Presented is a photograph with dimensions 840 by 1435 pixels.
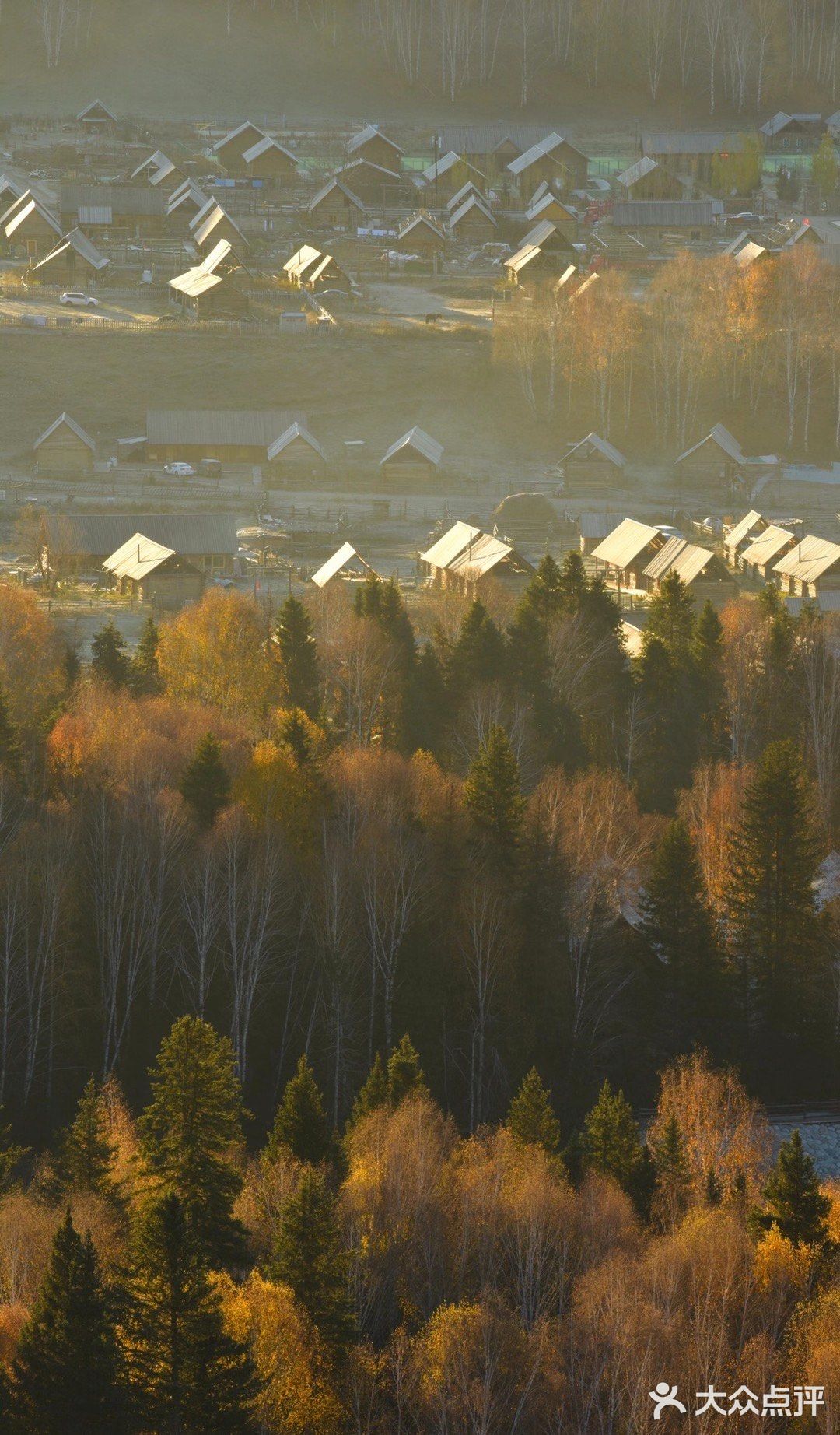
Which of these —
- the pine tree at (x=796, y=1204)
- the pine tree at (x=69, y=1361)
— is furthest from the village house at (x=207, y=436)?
the pine tree at (x=69, y=1361)

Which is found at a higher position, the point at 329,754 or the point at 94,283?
the point at 94,283

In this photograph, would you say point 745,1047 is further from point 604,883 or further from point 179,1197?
point 179,1197

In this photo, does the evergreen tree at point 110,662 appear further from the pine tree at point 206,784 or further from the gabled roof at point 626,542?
the gabled roof at point 626,542

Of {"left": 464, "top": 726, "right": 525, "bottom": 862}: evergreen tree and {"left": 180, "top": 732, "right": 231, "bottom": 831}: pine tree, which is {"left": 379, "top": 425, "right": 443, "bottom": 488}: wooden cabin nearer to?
{"left": 464, "top": 726, "right": 525, "bottom": 862}: evergreen tree

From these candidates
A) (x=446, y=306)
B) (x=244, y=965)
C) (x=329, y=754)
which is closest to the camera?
(x=244, y=965)

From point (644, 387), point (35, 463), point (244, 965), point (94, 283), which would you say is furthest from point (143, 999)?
point (94, 283)
